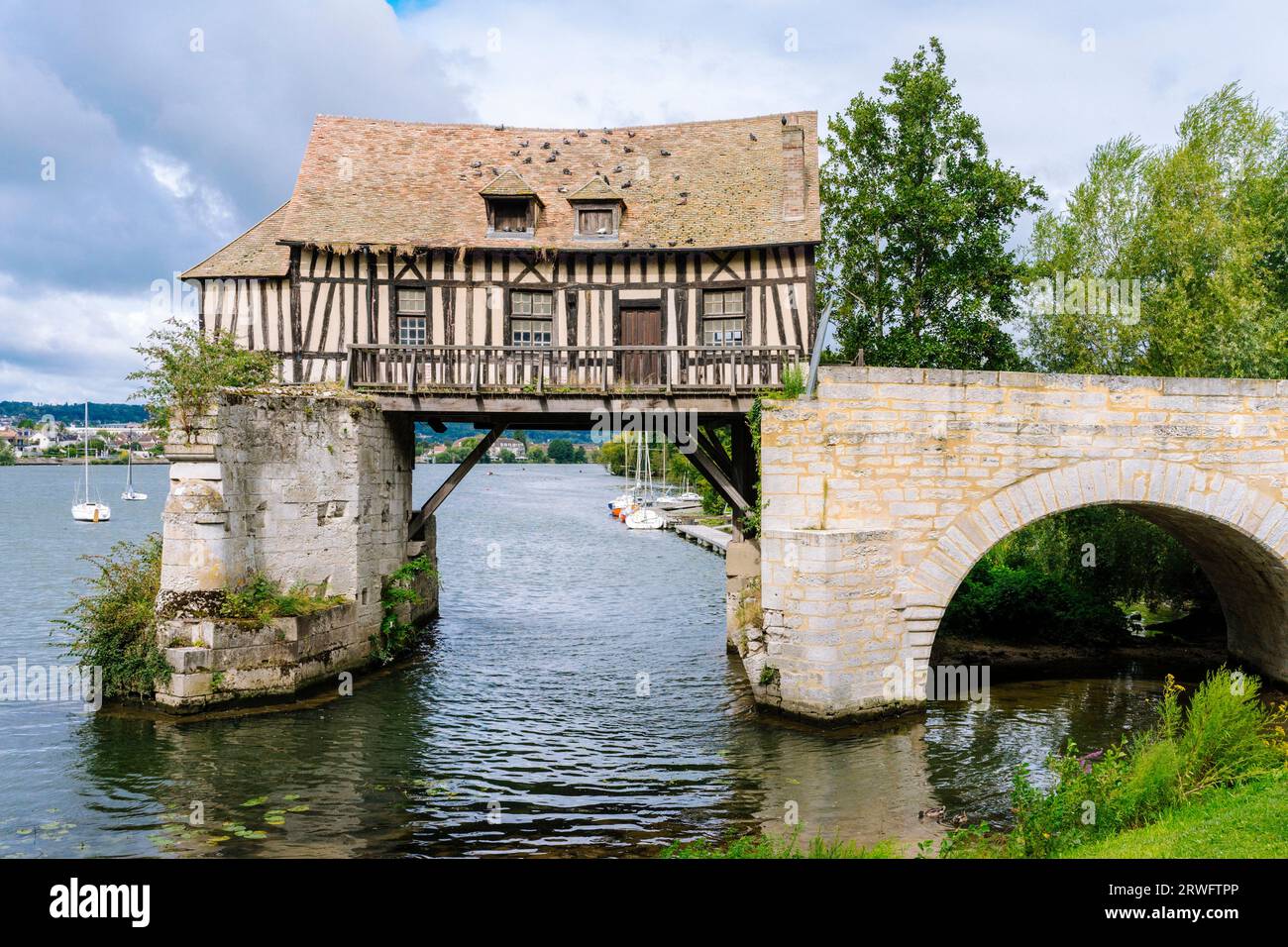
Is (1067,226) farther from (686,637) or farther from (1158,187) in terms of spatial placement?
(686,637)

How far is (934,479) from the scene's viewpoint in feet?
34.8

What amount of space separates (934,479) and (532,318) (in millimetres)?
8066

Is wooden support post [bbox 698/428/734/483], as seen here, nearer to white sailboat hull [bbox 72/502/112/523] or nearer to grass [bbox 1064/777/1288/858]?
grass [bbox 1064/777/1288/858]

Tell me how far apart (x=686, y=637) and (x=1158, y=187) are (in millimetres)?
12605

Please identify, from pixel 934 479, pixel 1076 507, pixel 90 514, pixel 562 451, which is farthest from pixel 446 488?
pixel 562 451

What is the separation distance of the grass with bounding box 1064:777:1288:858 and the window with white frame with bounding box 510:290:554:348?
11858 millimetres

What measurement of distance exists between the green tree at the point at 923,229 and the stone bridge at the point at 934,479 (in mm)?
7286

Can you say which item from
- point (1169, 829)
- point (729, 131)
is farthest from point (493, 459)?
point (1169, 829)

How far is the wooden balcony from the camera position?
46.0ft

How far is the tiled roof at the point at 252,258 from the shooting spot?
15.9 m

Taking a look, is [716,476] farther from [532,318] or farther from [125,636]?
[125,636]

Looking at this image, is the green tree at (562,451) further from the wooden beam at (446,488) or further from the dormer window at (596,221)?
the dormer window at (596,221)

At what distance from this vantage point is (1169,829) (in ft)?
20.9

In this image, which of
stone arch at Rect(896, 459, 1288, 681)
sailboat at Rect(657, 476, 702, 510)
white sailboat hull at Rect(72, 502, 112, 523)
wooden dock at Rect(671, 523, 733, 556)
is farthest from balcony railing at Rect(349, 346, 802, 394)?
white sailboat hull at Rect(72, 502, 112, 523)
